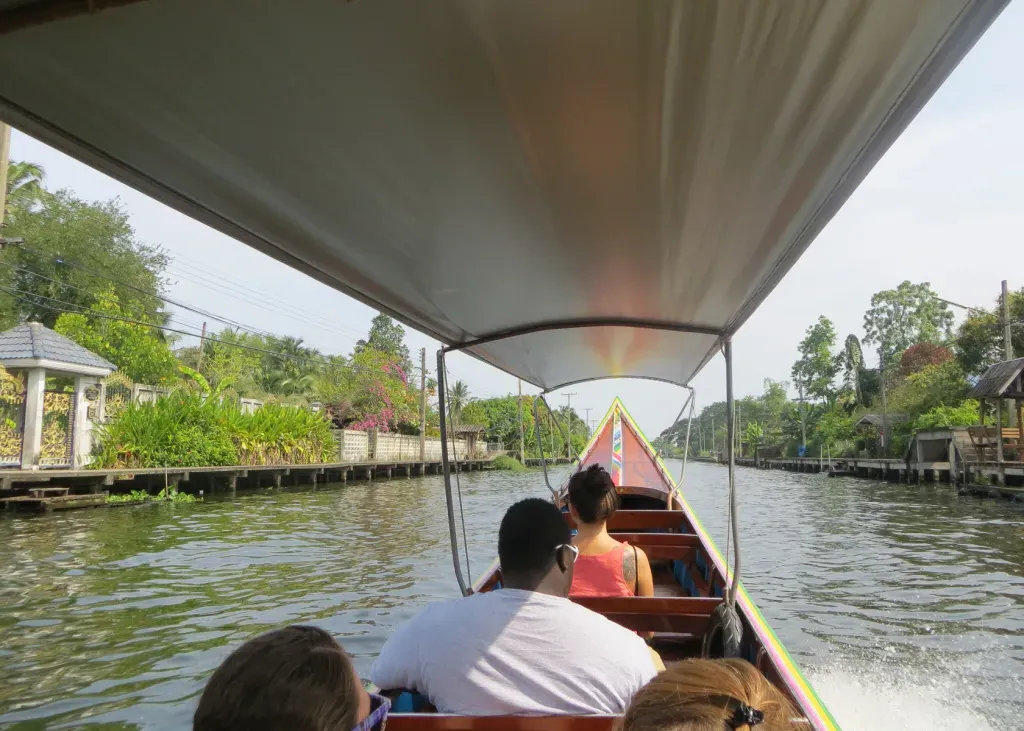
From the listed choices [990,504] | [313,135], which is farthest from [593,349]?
[990,504]

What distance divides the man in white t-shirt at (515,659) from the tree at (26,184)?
1233 inches

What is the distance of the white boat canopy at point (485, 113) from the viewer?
1.12 m

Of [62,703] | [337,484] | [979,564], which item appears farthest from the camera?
[337,484]

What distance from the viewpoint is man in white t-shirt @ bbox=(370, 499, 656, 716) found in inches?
62.2

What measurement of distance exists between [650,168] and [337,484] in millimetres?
22341

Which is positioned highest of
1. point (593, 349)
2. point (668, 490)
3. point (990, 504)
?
point (593, 349)

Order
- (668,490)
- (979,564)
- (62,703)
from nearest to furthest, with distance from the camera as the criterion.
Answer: (62,703) < (668,490) < (979,564)

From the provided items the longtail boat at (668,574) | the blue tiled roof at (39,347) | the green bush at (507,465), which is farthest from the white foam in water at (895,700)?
the green bush at (507,465)

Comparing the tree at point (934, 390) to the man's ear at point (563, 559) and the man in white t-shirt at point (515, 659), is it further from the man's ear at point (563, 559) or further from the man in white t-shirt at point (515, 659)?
the man in white t-shirt at point (515, 659)

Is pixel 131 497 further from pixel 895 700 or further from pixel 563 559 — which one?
pixel 563 559

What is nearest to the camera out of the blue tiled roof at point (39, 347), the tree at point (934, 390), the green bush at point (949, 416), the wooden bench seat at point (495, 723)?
the wooden bench seat at point (495, 723)

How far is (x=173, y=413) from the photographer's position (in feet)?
55.2

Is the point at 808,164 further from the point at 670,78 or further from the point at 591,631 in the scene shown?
the point at 591,631

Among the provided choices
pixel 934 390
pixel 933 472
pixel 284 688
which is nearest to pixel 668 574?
pixel 284 688
